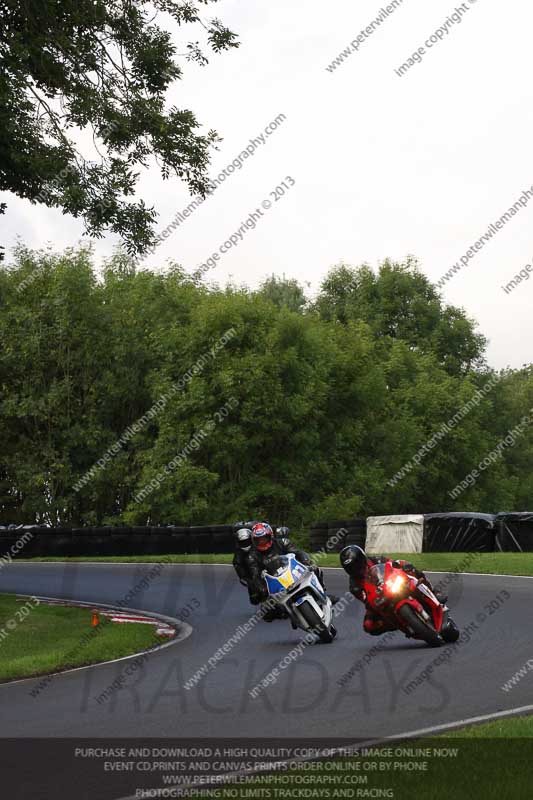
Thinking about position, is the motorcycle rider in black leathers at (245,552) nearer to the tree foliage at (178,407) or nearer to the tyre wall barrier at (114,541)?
the tyre wall barrier at (114,541)

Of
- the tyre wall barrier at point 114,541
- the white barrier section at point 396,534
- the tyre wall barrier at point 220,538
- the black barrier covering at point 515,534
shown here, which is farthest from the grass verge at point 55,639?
the tyre wall barrier at point 114,541

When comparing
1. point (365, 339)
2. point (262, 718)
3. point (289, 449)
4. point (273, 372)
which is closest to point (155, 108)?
point (262, 718)

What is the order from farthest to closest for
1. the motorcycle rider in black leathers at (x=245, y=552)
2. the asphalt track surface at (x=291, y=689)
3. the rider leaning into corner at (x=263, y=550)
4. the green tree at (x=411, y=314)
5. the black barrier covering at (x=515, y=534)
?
the green tree at (x=411, y=314) → the black barrier covering at (x=515, y=534) → the motorcycle rider in black leathers at (x=245, y=552) → the rider leaning into corner at (x=263, y=550) → the asphalt track surface at (x=291, y=689)

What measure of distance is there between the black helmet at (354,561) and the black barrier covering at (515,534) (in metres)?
15.3

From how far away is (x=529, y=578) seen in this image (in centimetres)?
1934

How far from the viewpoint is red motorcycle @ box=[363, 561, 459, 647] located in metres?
11.1

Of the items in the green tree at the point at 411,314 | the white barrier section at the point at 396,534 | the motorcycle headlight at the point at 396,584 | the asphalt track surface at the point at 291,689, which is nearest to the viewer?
the asphalt track surface at the point at 291,689

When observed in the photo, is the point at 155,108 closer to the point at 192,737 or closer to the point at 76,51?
the point at 76,51

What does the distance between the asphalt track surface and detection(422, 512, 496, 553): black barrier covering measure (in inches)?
410

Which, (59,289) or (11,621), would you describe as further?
(59,289)

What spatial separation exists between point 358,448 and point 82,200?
39342mm

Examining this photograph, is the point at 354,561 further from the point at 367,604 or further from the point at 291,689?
the point at 291,689

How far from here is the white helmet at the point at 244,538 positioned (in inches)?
557
